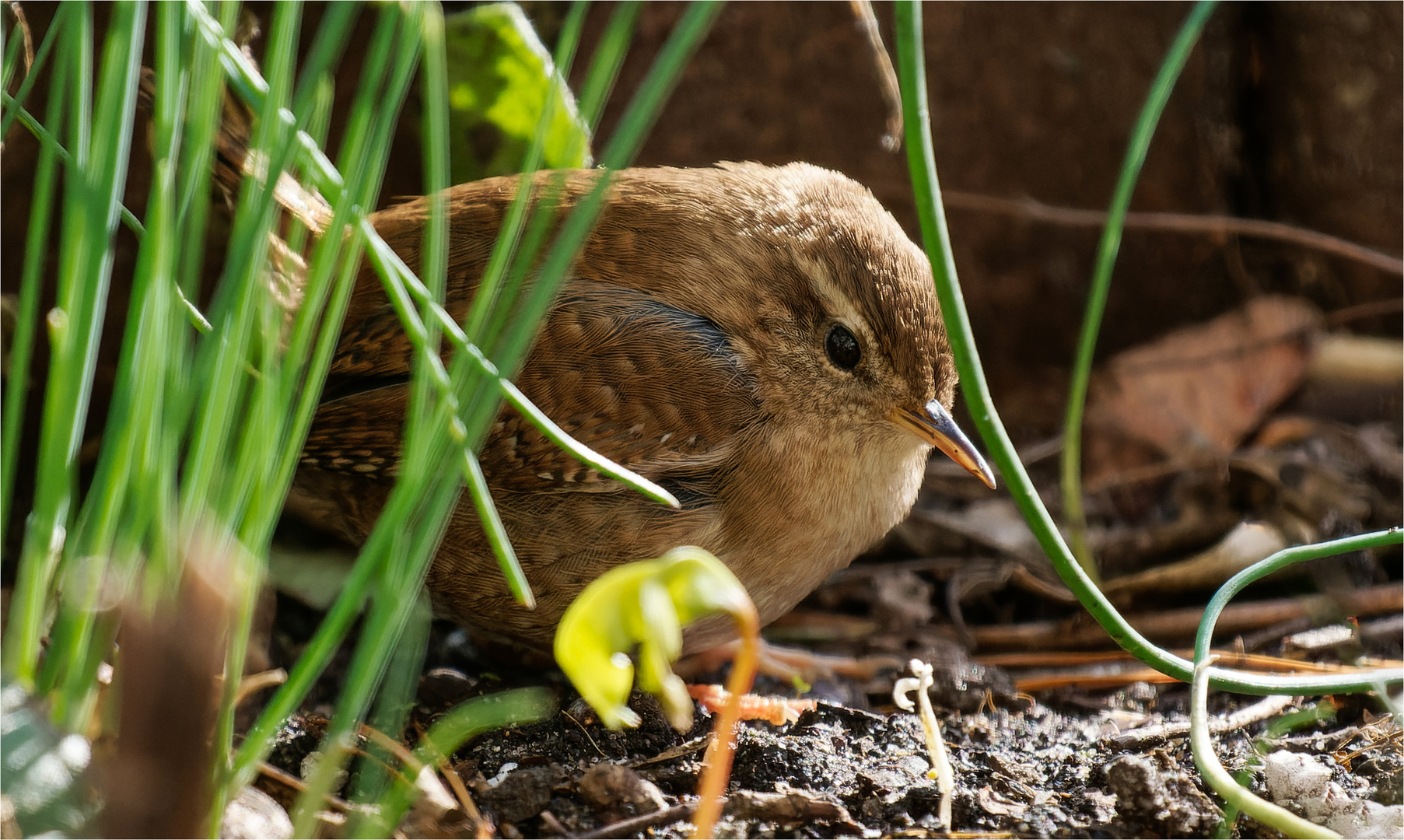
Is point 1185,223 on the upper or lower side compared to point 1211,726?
upper

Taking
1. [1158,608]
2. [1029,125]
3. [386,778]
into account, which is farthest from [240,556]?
[1029,125]

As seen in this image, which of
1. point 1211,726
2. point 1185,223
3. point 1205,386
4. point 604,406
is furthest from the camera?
point 1205,386

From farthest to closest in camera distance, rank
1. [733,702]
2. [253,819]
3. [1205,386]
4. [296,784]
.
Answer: [1205,386], [296,784], [253,819], [733,702]

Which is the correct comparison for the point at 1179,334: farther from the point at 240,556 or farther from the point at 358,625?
the point at 240,556

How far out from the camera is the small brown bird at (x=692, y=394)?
3039 mm

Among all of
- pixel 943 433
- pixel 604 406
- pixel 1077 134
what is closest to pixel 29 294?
pixel 604 406

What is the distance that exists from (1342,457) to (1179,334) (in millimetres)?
852

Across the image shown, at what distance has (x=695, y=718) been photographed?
2900 millimetres

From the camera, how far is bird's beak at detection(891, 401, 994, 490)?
3.02 metres

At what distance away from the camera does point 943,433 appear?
10.1 ft

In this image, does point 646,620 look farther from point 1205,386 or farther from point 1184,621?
point 1205,386

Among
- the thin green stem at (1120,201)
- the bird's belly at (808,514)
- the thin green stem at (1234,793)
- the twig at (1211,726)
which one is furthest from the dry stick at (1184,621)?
the thin green stem at (1234,793)

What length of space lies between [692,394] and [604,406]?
24 centimetres

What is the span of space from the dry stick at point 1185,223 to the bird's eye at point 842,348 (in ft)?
4.55
